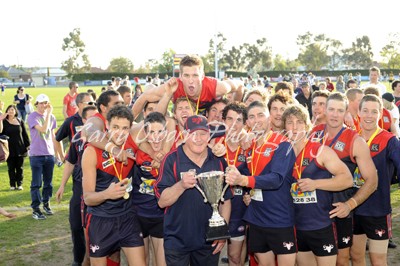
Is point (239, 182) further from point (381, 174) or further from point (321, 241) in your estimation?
point (381, 174)

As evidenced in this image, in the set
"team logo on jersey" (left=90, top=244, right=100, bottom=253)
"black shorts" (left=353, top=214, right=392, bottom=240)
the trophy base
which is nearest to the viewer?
the trophy base

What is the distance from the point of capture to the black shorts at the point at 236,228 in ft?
16.3

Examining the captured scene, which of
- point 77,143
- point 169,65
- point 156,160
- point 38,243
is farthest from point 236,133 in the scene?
point 169,65

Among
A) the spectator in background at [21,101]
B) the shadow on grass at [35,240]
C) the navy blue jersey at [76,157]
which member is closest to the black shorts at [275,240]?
the navy blue jersey at [76,157]

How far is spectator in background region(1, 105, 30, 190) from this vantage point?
437 inches

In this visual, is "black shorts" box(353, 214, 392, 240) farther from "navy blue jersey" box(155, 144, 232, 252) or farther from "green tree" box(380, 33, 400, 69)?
"green tree" box(380, 33, 400, 69)

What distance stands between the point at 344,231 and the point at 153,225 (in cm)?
202

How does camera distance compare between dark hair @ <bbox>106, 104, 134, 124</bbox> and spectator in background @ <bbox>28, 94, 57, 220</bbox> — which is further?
spectator in background @ <bbox>28, 94, 57, 220</bbox>

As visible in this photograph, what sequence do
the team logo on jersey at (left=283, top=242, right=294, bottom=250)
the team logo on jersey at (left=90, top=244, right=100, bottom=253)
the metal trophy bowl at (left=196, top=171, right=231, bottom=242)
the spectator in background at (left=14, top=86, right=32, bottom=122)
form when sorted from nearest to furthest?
1. the metal trophy bowl at (left=196, top=171, right=231, bottom=242)
2. the team logo on jersey at (left=283, top=242, right=294, bottom=250)
3. the team logo on jersey at (left=90, top=244, right=100, bottom=253)
4. the spectator in background at (left=14, top=86, right=32, bottom=122)

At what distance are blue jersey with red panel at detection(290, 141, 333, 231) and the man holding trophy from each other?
76 centimetres

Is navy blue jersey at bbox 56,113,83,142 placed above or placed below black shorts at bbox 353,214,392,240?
above

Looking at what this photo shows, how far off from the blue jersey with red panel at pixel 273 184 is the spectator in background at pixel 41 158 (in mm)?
5330

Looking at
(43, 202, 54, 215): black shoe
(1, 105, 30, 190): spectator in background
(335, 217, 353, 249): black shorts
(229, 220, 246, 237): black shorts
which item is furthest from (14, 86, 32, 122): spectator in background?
(335, 217, 353, 249): black shorts

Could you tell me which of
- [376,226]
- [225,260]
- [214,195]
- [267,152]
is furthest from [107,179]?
[376,226]
